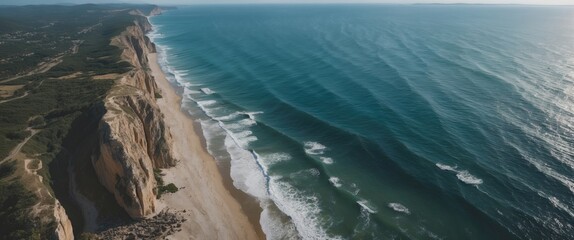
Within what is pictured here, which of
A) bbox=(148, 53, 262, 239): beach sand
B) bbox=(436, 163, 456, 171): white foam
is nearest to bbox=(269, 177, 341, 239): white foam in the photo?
bbox=(148, 53, 262, 239): beach sand

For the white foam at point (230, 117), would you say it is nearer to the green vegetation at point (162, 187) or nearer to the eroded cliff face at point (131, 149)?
the eroded cliff face at point (131, 149)

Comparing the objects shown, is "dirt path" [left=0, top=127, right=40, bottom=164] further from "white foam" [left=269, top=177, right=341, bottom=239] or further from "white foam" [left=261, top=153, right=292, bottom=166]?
"white foam" [left=261, top=153, right=292, bottom=166]

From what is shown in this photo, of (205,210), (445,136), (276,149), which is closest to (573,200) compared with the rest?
(445,136)

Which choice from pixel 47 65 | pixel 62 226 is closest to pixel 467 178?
pixel 62 226

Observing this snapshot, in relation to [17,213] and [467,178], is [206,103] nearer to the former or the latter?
[17,213]

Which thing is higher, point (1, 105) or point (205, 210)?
point (1, 105)

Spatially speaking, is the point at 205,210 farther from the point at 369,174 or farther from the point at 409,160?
the point at 409,160
